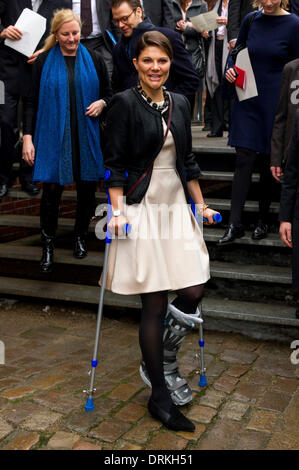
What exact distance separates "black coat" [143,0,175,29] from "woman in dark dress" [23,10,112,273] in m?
1.45

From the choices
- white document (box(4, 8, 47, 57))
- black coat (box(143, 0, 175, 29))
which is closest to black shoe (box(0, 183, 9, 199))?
white document (box(4, 8, 47, 57))

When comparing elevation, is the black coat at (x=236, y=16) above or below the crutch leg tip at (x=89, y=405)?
above

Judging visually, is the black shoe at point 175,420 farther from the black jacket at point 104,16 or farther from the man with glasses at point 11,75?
the black jacket at point 104,16

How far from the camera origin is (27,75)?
5.58 m

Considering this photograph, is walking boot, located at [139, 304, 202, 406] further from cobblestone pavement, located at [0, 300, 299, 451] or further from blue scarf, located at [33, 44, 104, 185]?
blue scarf, located at [33, 44, 104, 185]

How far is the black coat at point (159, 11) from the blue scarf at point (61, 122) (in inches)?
59.9

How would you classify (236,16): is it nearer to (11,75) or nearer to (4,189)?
(11,75)

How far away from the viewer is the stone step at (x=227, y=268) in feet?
15.5

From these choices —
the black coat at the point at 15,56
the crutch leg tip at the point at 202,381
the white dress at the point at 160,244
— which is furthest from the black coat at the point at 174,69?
the crutch leg tip at the point at 202,381

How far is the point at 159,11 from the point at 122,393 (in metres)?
4.10

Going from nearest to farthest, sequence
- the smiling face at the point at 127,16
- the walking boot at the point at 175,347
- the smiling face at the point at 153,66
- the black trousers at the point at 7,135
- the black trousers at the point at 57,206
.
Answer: the smiling face at the point at 153,66 → the walking boot at the point at 175,347 → the smiling face at the point at 127,16 → the black trousers at the point at 57,206 → the black trousers at the point at 7,135

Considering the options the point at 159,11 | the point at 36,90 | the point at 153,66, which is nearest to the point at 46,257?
the point at 36,90

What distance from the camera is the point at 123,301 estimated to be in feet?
15.9

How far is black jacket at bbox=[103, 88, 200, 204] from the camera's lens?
3.00m
